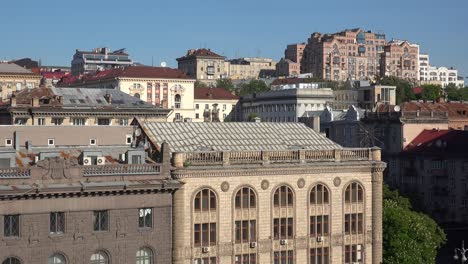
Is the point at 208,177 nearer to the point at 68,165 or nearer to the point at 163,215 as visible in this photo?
the point at 163,215

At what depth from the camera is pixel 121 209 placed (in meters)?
56.8

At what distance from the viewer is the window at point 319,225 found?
212 ft

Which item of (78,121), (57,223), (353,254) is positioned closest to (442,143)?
(78,121)

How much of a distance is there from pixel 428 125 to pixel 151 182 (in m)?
74.4

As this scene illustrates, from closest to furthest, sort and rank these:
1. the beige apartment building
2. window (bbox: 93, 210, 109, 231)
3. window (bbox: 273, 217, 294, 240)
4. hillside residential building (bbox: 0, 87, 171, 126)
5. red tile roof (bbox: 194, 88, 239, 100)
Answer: window (bbox: 93, 210, 109, 231) < window (bbox: 273, 217, 294, 240) < hillside residential building (bbox: 0, 87, 171, 126) < the beige apartment building < red tile roof (bbox: 194, 88, 239, 100)

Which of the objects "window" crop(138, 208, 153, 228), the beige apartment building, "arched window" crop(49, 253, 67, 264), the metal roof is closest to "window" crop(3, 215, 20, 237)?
"arched window" crop(49, 253, 67, 264)

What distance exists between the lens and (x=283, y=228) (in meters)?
63.6

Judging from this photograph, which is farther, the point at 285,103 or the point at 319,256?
the point at 285,103

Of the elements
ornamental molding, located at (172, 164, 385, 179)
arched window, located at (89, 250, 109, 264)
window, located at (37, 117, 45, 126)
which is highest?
window, located at (37, 117, 45, 126)

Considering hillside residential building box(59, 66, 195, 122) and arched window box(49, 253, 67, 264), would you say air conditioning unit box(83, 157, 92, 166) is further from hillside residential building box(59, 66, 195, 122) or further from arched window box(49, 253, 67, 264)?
hillside residential building box(59, 66, 195, 122)

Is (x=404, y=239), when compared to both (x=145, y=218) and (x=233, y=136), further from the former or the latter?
(x=145, y=218)

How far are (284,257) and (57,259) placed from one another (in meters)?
16.3

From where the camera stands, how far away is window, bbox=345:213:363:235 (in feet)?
217

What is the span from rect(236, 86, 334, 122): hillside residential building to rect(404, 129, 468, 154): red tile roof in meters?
59.1
